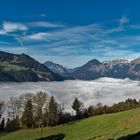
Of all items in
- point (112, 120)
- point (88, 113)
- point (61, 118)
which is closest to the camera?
point (112, 120)

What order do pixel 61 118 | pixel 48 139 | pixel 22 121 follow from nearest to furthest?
1. pixel 48 139
2. pixel 22 121
3. pixel 61 118

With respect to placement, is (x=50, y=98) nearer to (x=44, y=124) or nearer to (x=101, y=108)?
(x=44, y=124)

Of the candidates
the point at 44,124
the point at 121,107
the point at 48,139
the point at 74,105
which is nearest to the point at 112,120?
the point at 48,139

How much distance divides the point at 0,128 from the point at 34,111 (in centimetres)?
2662

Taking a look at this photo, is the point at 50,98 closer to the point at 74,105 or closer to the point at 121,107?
the point at 74,105

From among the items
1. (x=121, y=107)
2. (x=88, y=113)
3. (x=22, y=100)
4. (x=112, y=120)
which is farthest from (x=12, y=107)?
(x=112, y=120)

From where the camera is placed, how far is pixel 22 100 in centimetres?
18650

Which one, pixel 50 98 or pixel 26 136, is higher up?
pixel 50 98

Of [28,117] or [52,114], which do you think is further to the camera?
[52,114]

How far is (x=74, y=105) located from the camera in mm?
187375

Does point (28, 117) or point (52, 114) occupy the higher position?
point (52, 114)

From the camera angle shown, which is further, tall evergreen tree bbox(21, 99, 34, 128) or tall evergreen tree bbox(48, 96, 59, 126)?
tall evergreen tree bbox(48, 96, 59, 126)

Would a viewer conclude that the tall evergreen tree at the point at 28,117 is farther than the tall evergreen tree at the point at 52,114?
No

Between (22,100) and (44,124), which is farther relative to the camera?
(22,100)
